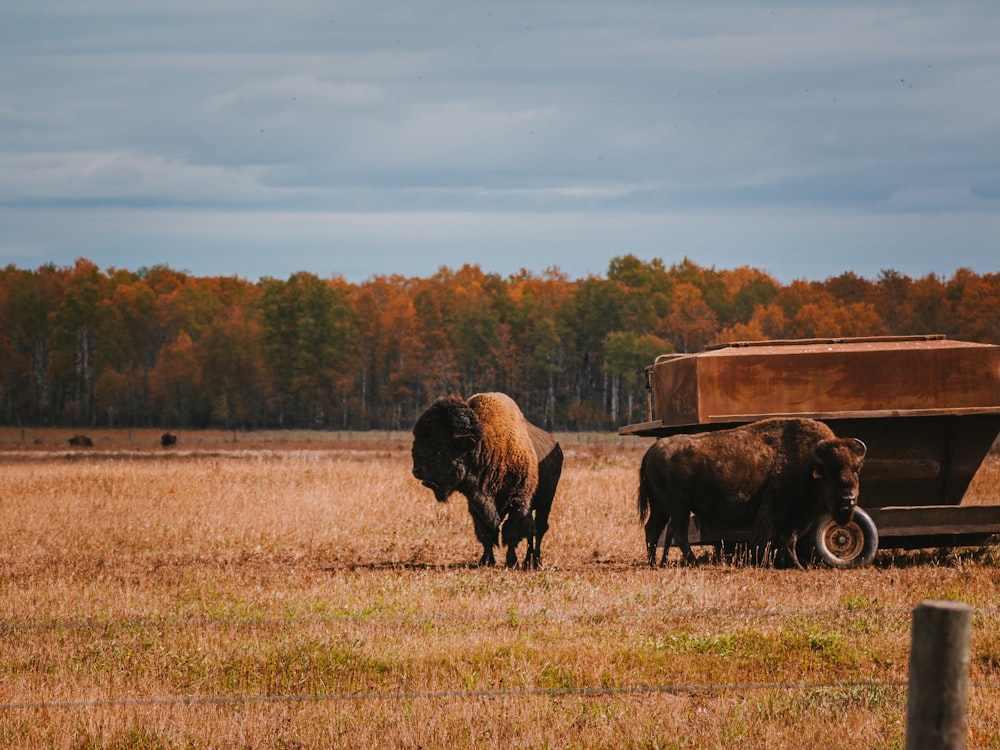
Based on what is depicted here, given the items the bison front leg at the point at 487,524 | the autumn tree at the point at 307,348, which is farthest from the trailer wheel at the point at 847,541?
the autumn tree at the point at 307,348

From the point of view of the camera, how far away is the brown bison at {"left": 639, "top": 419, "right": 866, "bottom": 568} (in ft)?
47.2

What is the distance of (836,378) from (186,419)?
10925 centimetres

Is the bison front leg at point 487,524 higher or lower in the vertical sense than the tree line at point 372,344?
lower

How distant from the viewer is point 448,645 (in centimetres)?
940

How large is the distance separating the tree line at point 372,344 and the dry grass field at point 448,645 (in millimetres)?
94493

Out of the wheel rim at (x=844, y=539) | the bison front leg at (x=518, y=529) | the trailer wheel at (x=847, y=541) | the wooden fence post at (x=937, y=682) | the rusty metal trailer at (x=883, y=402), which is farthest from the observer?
the rusty metal trailer at (x=883, y=402)

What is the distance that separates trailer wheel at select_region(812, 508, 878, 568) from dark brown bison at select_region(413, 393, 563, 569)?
3495 millimetres

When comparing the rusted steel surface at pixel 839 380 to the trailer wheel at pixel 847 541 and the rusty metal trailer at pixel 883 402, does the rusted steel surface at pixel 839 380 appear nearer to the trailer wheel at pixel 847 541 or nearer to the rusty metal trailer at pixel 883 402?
the rusty metal trailer at pixel 883 402

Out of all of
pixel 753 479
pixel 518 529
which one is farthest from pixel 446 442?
pixel 753 479

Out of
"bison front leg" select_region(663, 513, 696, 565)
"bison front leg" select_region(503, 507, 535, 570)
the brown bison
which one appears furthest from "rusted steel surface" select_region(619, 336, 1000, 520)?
"bison front leg" select_region(503, 507, 535, 570)

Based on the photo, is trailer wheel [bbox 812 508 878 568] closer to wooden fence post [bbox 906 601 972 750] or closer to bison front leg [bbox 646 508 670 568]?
bison front leg [bbox 646 508 670 568]

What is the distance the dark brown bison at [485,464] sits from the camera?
48.1ft

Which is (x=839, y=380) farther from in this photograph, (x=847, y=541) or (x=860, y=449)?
(x=847, y=541)

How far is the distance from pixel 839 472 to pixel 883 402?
1622mm
